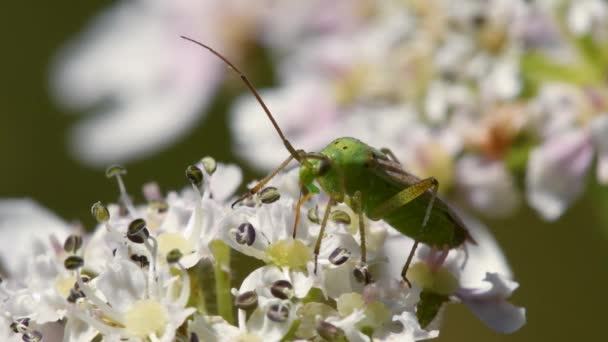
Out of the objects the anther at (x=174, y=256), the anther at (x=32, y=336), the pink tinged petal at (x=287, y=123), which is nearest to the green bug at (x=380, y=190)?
the anther at (x=174, y=256)

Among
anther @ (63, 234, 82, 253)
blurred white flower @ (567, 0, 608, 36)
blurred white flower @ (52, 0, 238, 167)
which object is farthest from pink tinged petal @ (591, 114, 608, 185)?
blurred white flower @ (52, 0, 238, 167)

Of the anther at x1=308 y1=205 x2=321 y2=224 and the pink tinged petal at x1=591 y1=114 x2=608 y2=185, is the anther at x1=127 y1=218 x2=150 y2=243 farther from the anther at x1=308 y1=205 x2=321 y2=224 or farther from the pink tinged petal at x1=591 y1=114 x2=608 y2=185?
the pink tinged petal at x1=591 y1=114 x2=608 y2=185

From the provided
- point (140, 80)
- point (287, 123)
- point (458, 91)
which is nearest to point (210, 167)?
point (458, 91)

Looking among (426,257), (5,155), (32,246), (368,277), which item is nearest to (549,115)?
(426,257)

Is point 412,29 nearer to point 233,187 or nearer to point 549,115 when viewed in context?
point 549,115

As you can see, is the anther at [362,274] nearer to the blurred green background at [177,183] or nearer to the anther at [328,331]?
the anther at [328,331]

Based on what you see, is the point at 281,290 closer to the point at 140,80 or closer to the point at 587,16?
the point at 587,16
